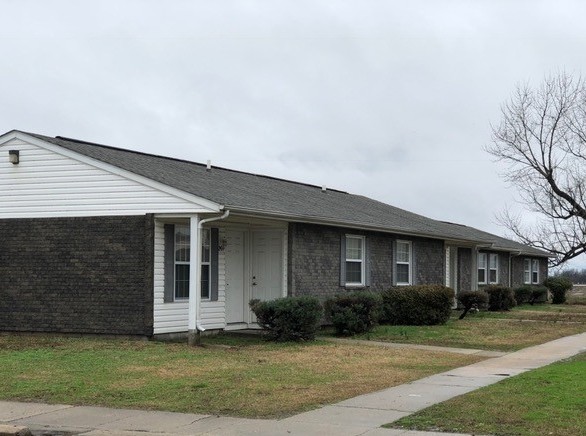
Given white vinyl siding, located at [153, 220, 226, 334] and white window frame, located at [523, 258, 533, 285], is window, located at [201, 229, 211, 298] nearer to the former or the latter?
white vinyl siding, located at [153, 220, 226, 334]

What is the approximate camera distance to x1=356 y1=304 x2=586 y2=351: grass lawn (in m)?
19.0

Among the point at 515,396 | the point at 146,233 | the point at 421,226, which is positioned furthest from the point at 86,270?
the point at 421,226

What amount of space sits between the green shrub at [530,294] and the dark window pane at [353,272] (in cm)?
1383

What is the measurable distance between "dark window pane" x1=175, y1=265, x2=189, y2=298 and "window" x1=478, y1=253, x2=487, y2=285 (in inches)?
746

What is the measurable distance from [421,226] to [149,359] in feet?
49.1

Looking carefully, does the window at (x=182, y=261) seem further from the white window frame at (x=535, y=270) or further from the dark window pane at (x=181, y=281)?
the white window frame at (x=535, y=270)

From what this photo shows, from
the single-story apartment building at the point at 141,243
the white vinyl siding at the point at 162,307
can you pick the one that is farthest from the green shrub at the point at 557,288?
the white vinyl siding at the point at 162,307

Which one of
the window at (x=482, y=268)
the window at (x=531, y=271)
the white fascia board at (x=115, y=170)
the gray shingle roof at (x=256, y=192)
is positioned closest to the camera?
the white fascia board at (x=115, y=170)

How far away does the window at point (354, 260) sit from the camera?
916 inches

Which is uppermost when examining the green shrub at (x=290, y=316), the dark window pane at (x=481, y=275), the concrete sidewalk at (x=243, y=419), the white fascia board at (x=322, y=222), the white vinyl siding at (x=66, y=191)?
the white vinyl siding at (x=66, y=191)

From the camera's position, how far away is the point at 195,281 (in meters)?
17.7

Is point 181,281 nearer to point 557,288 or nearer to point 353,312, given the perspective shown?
point 353,312

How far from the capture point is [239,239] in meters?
21.2

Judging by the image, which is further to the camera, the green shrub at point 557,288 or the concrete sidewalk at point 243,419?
the green shrub at point 557,288
